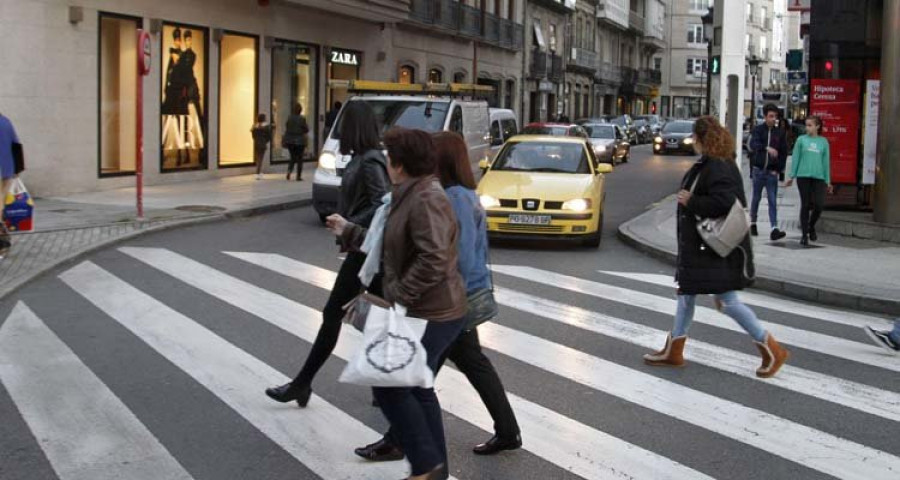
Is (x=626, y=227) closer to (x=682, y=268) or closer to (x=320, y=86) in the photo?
(x=682, y=268)

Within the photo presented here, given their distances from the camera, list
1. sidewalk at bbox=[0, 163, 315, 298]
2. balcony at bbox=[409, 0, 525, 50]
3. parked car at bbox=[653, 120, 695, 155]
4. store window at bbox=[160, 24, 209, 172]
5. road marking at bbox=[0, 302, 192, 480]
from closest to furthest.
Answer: road marking at bbox=[0, 302, 192, 480] < sidewalk at bbox=[0, 163, 315, 298] < store window at bbox=[160, 24, 209, 172] < balcony at bbox=[409, 0, 525, 50] < parked car at bbox=[653, 120, 695, 155]

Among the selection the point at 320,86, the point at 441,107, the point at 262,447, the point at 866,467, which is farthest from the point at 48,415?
the point at 320,86

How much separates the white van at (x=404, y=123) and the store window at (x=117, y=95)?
517 centimetres

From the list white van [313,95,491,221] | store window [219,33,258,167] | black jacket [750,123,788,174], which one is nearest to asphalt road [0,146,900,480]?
black jacket [750,123,788,174]

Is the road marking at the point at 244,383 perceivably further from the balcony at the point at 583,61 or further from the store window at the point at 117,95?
the balcony at the point at 583,61

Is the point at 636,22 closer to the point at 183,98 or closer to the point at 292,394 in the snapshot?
the point at 183,98

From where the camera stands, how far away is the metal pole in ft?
47.0

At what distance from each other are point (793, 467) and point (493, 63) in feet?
130

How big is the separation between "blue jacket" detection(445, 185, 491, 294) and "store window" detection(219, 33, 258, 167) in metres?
19.7

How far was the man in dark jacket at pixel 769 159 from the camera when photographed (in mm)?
14555

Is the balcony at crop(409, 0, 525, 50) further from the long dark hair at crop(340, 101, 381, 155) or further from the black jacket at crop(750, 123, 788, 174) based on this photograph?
the long dark hair at crop(340, 101, 381, 155)

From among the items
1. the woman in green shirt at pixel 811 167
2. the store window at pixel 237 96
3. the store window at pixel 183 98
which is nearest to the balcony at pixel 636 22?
the store window at pixel 237 96

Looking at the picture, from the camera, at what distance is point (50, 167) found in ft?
61.5

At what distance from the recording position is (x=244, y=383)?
695cm
